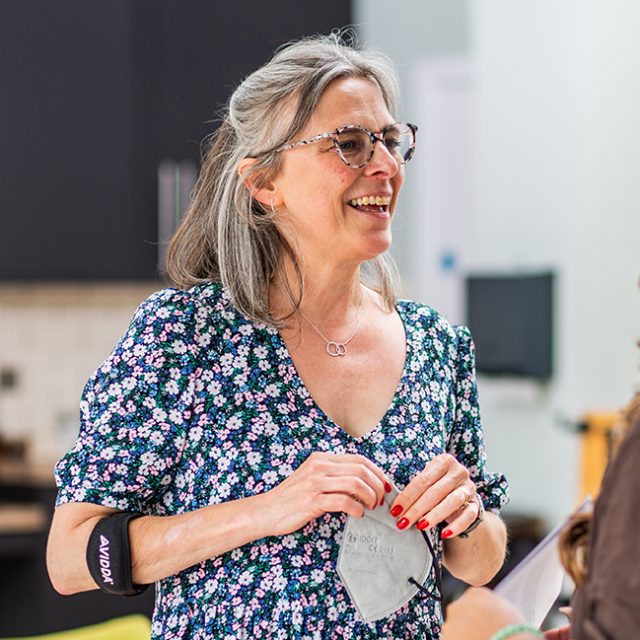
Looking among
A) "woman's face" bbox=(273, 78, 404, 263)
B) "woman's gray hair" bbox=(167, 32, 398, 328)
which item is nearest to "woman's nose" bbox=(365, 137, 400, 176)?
"woman's face" bbox=(273, 78, 404, 263)

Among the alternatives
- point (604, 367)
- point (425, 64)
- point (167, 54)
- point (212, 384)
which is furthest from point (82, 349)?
point (212, 384)

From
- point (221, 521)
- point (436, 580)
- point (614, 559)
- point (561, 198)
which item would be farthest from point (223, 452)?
point (561, 198)

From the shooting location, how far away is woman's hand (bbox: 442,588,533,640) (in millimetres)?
1249

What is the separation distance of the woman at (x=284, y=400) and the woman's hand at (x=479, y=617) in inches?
10.4

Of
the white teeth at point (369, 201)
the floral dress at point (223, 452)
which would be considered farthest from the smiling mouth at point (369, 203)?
the floral dress at point (223, 452)

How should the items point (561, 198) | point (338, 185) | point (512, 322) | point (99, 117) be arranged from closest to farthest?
point (338, 185), point (561, 198), point (512, 322), point (99, 117)

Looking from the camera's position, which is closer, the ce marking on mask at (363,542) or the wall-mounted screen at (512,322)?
the ce marking on mask at (363,542)

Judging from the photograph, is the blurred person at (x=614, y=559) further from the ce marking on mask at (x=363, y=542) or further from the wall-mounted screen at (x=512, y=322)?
the wall-mounted screen at (x=512, y=322)

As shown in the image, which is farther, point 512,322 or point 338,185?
point 512,322

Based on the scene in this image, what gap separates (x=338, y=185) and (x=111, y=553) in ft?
1.95

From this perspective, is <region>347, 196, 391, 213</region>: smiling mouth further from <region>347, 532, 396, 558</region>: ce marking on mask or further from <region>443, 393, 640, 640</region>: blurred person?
<region>443, 393, 640, 640</region>: blurred person

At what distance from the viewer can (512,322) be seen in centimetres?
434

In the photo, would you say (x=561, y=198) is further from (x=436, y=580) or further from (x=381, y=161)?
(x=436, y=580)

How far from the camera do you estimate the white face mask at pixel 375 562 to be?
5.21ft
